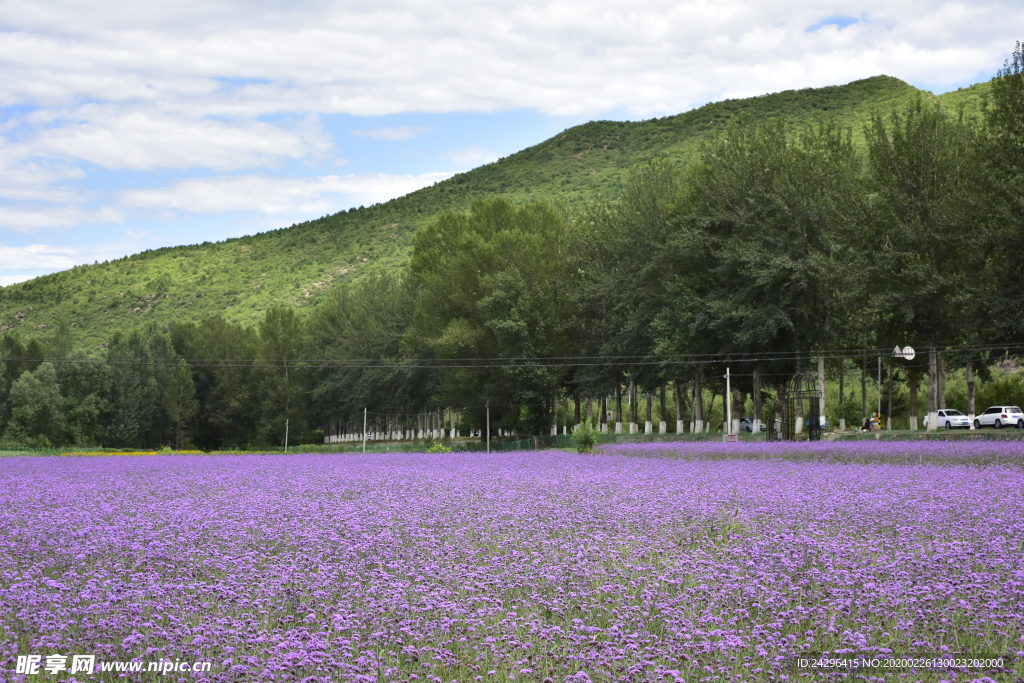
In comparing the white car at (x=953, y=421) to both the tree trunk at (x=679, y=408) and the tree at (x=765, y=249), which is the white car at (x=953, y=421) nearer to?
the tree at (x=765, y=249)

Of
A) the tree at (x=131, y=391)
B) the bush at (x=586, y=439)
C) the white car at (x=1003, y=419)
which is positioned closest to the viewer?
the bush at (x=586, y=439)

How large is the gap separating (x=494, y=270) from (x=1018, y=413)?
135ft

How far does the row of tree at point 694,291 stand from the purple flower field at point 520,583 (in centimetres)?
3855

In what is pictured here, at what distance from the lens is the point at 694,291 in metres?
67.6

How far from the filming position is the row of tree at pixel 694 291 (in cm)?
5450

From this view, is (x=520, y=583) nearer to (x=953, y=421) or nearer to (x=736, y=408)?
(x=736, y=408)

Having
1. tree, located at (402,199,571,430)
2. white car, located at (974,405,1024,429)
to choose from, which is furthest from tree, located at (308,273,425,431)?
white car, located at (974,405,1024,429)

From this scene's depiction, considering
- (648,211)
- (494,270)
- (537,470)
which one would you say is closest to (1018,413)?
(648,211)

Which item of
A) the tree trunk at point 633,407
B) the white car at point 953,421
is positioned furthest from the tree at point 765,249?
the white car at point 953,421

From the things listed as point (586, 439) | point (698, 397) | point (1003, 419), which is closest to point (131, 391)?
point (698, 397)

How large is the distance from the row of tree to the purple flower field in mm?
38550

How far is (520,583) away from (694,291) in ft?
190

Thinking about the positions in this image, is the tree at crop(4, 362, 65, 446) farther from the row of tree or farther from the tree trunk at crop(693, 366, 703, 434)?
the tree trunk at crop(693, 366, 703, 434)

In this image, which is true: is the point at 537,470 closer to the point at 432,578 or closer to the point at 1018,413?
the point at 432,578
